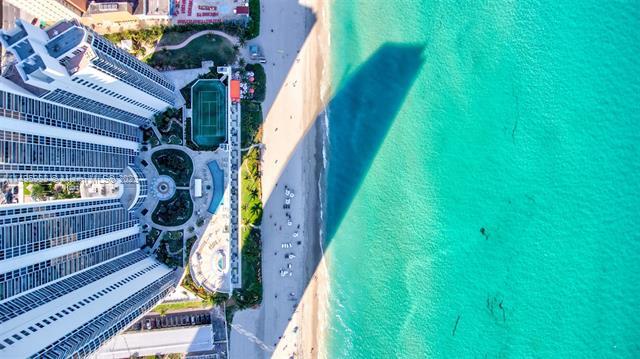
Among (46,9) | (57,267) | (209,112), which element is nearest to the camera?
(57,267)

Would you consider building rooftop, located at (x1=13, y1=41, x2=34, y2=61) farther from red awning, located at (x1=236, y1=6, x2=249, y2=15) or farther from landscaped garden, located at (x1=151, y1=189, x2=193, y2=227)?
red awning, located at (x1=236, y1=6, x2=249, y2=15)

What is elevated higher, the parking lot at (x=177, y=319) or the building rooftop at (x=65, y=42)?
the building rooftop at (x=65, y=42)

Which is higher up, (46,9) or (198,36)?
(46,9)

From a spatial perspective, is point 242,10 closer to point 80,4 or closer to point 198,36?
point 198,36

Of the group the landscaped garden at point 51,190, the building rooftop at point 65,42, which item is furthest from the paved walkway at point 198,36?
the building rooftop at point 65,42

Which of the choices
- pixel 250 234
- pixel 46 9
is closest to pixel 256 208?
pixel 250 234

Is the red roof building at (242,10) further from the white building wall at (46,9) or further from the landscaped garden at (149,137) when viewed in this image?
the white building wall at (46,9)
